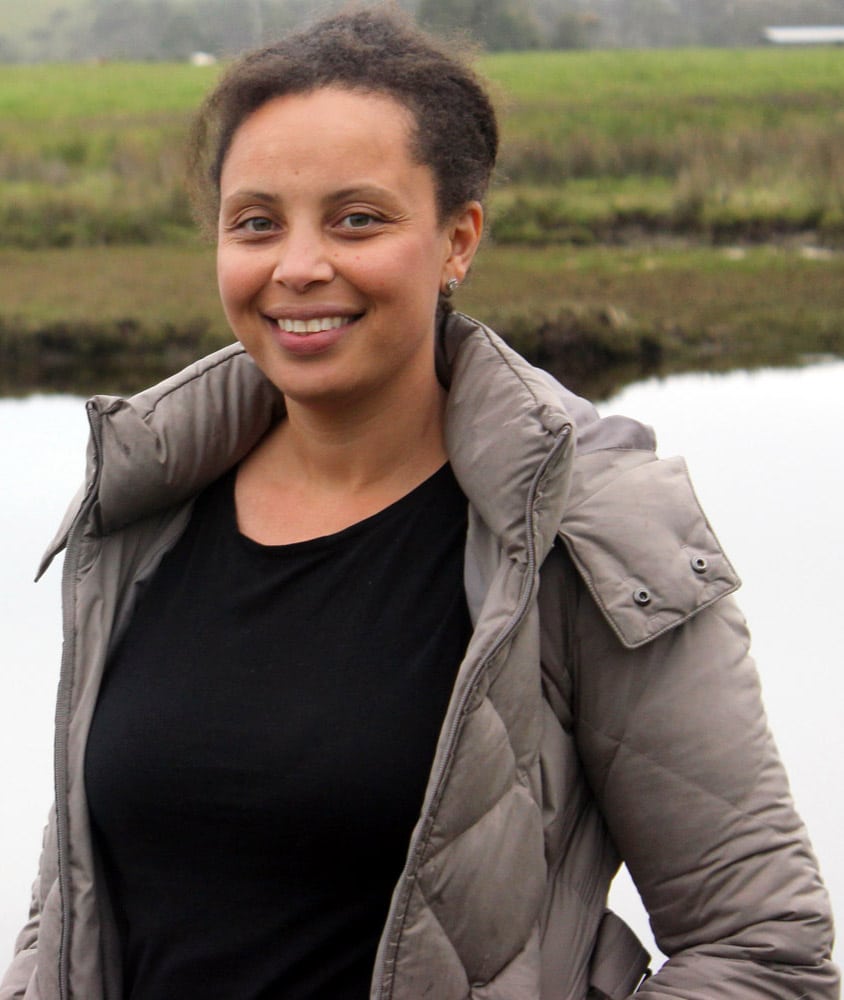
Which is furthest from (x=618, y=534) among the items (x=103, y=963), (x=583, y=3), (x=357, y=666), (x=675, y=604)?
(x=583, y=3)

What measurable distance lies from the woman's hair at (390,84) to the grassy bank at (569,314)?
372 cm

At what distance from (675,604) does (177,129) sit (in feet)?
25.0

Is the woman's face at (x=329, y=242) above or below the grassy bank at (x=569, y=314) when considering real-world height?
above

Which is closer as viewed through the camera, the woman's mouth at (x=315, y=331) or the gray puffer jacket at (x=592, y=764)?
the gray puffer jacket at (x=592, y=764)

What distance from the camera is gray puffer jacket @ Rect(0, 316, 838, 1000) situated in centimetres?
133

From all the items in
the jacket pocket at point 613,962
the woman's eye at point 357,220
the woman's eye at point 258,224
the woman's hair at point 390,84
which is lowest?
the jacket pocket at point 613,962

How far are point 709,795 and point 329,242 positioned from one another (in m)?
0.58

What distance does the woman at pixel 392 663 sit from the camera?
136 centimetres

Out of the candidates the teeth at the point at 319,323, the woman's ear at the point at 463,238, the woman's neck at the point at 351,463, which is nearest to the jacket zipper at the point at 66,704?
the woman's neck at the point at 351,463

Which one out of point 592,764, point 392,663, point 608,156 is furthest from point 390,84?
point 608,156

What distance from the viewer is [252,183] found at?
57.3 inches

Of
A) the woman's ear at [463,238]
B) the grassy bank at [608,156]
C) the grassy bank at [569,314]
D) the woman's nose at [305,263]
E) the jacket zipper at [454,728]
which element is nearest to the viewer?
the jacket zipper at [454,728]

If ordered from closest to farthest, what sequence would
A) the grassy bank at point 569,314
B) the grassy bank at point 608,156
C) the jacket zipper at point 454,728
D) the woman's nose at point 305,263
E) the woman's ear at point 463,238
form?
the jacket zipper at point 454,728 < the woman's nose at point 305,263 < the woman's ear at point 463,238 < the grassy bank at point 569,314 < the grassy bank at point 608,156

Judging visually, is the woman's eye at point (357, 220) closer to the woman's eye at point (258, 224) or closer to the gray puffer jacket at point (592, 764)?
the woman's eye at point (258, 224)
